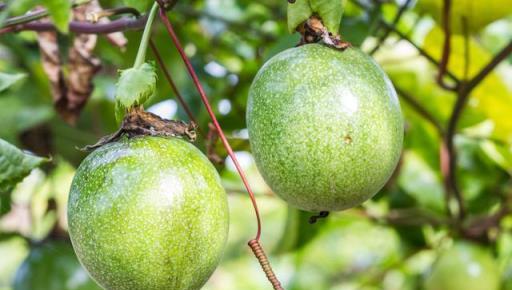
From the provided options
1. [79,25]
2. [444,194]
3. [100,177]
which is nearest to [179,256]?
[100,177]

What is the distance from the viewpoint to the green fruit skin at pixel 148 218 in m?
0.92

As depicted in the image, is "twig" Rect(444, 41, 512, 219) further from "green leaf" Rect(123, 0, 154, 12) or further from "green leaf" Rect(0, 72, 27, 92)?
"green leaf" Rect(0, 72, 27, 92)

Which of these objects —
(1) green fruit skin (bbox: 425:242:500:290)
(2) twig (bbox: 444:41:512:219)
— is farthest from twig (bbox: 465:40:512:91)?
(1) green fruit skin (bbox: 425:242:500:290)

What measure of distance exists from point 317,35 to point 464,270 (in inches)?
33.3

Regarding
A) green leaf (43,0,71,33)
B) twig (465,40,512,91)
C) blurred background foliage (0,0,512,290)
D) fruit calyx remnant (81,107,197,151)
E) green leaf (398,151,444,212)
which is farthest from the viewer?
green leaf (398,151,444,212)

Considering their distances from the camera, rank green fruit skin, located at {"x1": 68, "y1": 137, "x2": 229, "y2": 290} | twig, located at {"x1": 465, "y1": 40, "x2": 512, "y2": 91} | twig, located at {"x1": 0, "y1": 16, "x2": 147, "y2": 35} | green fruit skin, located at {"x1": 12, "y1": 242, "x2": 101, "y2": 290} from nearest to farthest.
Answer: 1. green fruit skin, located at {"x1": 68, "y1": 137, "x2": 229, "y2": 290}
2. twig, located at {"x1": 0, "y1": 16, "x2": 147, "y2": 35}
3. twig, located at {"x1": 465, "y1": 40, "x2": 512, "y2": 91}
4. green fruit skin, located at {"x1": 12, "y1": 242, "x2": 101, "y2": 290}

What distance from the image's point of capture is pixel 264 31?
6.96 ft

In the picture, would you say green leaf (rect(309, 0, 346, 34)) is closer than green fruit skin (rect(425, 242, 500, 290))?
Yes

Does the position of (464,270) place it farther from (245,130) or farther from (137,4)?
(137,4)

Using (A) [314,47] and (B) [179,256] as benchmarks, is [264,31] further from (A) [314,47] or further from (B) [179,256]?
(B) [179,256]

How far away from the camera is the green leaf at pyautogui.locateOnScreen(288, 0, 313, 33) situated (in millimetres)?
1092

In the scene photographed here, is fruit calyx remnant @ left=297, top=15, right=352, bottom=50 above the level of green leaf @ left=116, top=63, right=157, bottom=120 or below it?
above

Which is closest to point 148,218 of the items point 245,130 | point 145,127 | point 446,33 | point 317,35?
point 145,127

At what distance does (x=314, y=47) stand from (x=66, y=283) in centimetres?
89
